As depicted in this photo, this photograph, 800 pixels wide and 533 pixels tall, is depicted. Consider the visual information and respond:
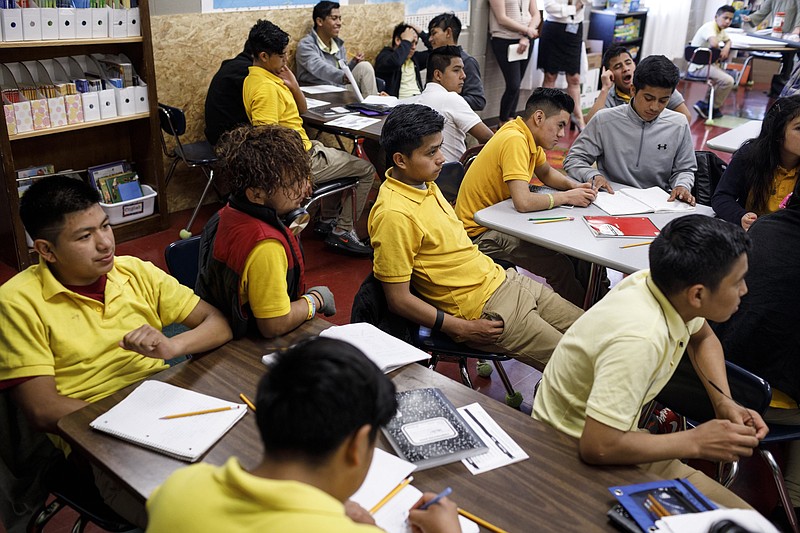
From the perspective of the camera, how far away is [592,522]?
136 cm

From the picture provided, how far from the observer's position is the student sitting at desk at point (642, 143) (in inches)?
134

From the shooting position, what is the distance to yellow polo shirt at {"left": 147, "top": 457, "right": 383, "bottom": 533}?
0.91 m

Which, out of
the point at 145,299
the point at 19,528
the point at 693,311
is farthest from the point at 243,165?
the point at 693,311

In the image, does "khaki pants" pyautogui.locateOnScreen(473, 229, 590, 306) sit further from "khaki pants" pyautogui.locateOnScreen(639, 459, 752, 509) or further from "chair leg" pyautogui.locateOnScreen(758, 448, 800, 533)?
"khaki pants" pyautogui.locateOnScreen(639, 459, 752, 509)

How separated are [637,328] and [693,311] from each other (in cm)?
21

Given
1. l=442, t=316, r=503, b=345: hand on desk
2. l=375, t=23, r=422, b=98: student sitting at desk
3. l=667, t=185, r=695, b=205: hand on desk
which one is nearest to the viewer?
l=442, t=316, r=503, b=345: hand on desk

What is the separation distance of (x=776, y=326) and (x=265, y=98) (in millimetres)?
3112

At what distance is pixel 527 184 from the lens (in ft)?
10.1

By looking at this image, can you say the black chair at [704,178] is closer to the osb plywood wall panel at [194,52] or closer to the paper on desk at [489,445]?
the paper on desk at [489,445]

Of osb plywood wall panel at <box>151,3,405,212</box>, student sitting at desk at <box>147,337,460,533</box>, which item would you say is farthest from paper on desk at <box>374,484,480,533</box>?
osb plywood wall panel at <box>151,3,405,212</box>

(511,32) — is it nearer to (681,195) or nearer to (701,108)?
(701,108)

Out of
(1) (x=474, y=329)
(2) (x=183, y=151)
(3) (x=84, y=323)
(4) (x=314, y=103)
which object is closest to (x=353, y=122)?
(4) (x=314, y=103)

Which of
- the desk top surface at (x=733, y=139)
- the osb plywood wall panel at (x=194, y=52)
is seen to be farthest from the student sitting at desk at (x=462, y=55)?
the desk top surface at (x=733, y=139)

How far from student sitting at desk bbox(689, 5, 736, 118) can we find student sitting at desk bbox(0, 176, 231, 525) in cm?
776
